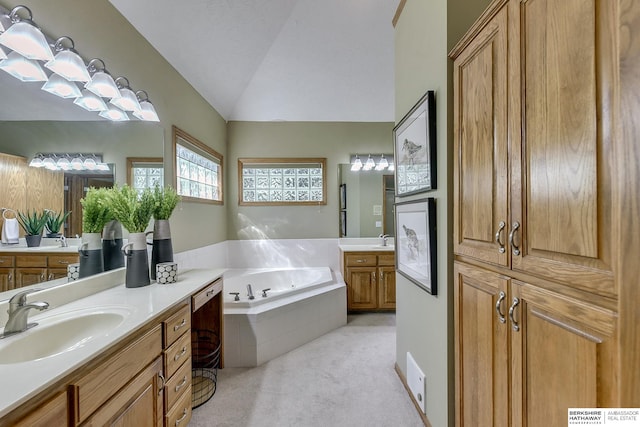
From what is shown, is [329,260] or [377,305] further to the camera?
[329,260]

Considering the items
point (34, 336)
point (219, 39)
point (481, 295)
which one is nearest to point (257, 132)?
point (219, 39)

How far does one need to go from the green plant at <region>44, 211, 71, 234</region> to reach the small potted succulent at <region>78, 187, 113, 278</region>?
0.11 m

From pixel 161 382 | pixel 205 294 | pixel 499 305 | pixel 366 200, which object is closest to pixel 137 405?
pixel 161 382

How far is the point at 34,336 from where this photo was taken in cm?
105

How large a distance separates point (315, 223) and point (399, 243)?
2.03 meters

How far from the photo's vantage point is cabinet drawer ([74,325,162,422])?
85cm

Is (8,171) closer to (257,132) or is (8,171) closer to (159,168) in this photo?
(159,168)

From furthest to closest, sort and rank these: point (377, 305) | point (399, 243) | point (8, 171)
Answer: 1. point (377, 305)
2. point (399, 243)
3. point (8, 171)

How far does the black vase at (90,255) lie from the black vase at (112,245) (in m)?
0.06

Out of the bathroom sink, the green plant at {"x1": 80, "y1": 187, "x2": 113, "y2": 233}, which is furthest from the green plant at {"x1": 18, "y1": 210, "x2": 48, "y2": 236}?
the bathroom sink

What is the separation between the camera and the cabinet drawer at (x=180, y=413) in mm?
1391

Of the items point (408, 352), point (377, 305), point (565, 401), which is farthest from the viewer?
point (377, 305)

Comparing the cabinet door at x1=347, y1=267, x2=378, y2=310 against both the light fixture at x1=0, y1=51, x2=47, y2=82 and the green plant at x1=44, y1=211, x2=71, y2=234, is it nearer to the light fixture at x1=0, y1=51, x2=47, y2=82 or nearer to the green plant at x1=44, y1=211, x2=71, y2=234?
the green plant at x1=44, y1=211, x2=71, y2=234

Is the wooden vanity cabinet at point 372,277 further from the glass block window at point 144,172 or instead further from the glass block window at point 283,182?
the glass block window at point 144,172
